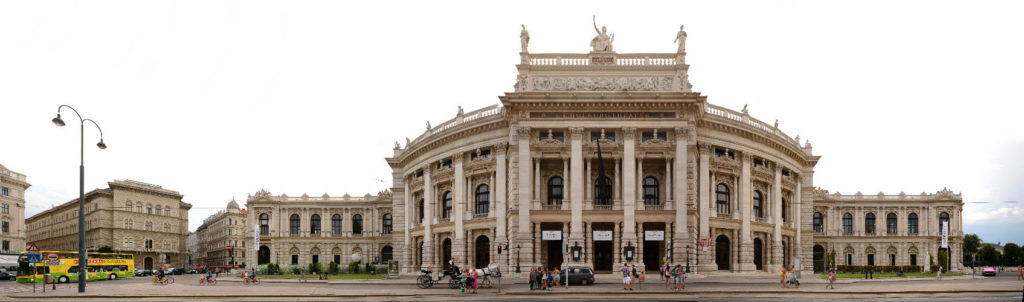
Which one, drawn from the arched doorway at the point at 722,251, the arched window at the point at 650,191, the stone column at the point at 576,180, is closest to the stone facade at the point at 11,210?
the stone column at the point at 576,180

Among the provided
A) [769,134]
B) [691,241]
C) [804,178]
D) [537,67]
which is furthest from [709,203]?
[804,178]

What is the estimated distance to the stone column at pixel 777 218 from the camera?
69.1 metres

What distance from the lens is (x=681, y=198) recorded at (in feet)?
189

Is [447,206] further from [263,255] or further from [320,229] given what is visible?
[263,255]

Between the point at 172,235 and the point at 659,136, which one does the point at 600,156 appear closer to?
the point at 659,136

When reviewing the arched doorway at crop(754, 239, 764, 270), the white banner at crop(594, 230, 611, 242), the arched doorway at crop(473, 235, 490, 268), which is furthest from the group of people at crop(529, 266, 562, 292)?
the arched doorway at crop(754, 239, 764, 270)

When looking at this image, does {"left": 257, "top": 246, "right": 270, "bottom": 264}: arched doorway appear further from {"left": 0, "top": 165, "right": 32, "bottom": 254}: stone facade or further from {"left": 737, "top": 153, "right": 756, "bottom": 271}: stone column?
{"left": 737, "top": 153, "right": 756, "bottom": 271}: stone column

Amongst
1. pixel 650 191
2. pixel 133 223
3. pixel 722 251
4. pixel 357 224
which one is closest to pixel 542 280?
pixel 650 191

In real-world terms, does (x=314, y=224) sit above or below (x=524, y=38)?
below

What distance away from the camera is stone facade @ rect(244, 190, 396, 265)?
9638 centimetres

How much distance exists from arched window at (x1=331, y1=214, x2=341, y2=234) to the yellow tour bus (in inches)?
966

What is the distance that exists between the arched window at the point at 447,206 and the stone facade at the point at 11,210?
69.6 meters

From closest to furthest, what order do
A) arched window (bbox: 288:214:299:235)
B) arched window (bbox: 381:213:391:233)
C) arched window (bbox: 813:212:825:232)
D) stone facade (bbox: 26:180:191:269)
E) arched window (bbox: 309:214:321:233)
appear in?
arched window (bbox: 381:213:391:233)
arched window (bbox: 288:214:299:235)
arched window (bbox: 309:214:321:233)
arched window (bbox: 813:212:825:232)
stone facade (bbox: 26:180:191:269)

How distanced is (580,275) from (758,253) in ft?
85.6
